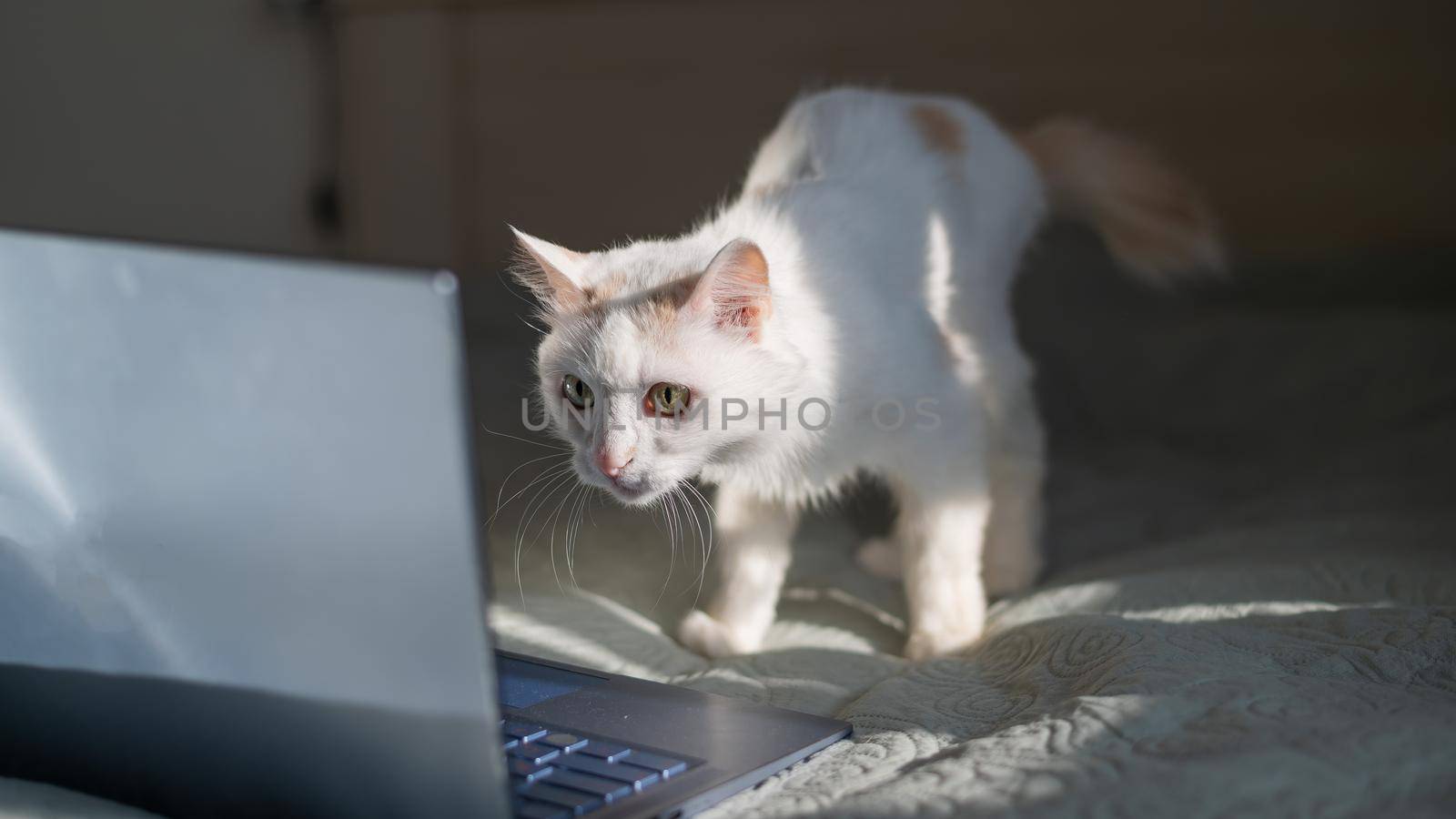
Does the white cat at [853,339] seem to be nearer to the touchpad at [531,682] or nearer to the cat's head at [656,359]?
the cat's head at [656,359]

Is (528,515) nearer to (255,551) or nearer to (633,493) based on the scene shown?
(633,493)

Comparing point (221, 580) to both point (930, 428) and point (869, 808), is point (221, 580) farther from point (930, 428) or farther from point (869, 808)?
point (930, 428)

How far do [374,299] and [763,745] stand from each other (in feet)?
1.59

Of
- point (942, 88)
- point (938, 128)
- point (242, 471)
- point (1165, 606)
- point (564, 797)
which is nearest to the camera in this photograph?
point (242, 471)

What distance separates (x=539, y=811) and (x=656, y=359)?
42 cm

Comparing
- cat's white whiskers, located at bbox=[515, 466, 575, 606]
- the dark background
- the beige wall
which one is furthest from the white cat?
the beige wall

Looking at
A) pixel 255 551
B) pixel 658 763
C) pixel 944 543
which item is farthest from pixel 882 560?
pixel 255 551

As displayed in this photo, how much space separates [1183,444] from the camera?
2059 mm

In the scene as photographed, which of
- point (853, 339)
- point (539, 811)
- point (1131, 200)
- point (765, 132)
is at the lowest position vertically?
point (539, 811)

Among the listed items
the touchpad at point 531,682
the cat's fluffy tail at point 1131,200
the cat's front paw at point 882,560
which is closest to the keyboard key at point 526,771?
the touchpad at point 531,682

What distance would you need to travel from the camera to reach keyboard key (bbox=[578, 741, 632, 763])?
0.86 meters

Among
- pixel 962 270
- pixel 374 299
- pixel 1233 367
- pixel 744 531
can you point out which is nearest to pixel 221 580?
pixel 374 299

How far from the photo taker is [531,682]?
3.39 feet

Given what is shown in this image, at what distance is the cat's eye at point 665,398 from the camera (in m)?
1.08
